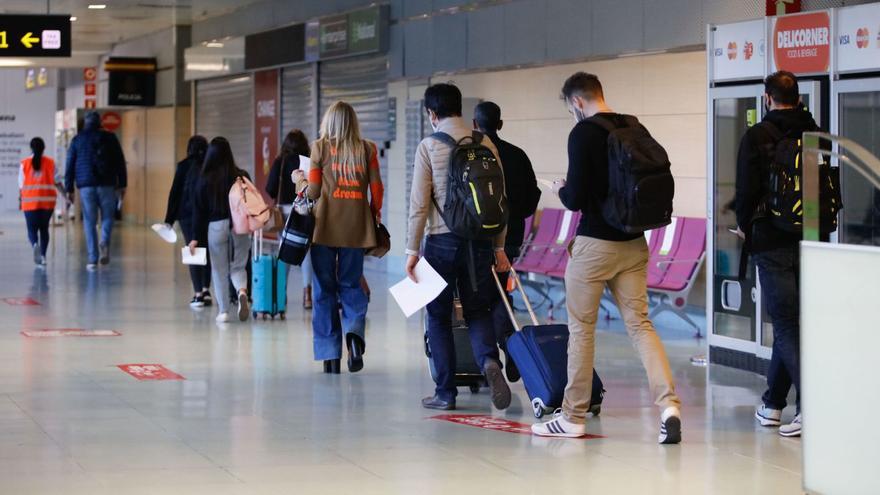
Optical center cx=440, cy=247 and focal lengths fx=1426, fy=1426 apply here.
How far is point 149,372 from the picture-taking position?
8461mm

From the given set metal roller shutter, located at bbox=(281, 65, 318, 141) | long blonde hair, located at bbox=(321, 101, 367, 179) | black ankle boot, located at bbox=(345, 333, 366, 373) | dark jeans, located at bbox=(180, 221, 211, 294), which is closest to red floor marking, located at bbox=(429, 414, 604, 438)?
black ankle boot, located at bbox=(345, 333, 366, 373)

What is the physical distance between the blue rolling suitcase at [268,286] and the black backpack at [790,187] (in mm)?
5661

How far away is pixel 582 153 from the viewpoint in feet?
19.8

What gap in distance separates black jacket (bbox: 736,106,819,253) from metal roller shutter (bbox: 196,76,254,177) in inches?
644

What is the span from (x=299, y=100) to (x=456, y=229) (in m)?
13.7

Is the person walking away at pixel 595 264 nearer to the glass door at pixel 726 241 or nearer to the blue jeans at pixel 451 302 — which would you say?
the blue jeans at pixel 451 302

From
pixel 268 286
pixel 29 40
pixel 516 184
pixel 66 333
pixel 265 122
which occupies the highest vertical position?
pixel 29 40

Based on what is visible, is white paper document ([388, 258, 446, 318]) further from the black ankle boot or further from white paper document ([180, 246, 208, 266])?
white paper document ([180, 246, 208, 266])

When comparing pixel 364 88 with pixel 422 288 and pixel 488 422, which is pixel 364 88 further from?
pixel 488 422

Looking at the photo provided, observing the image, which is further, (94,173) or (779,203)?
(94,173)

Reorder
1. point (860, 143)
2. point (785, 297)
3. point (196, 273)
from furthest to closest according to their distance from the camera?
1. point (196, 273)
2. point (860, 143)
3. point (785, 297)

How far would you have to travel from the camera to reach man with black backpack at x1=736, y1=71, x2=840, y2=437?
6.36 meters

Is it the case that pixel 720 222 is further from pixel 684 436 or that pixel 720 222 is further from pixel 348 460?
pixel 348 460

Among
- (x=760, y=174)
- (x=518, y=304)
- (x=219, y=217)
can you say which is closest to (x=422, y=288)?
(x=760, y=174)
